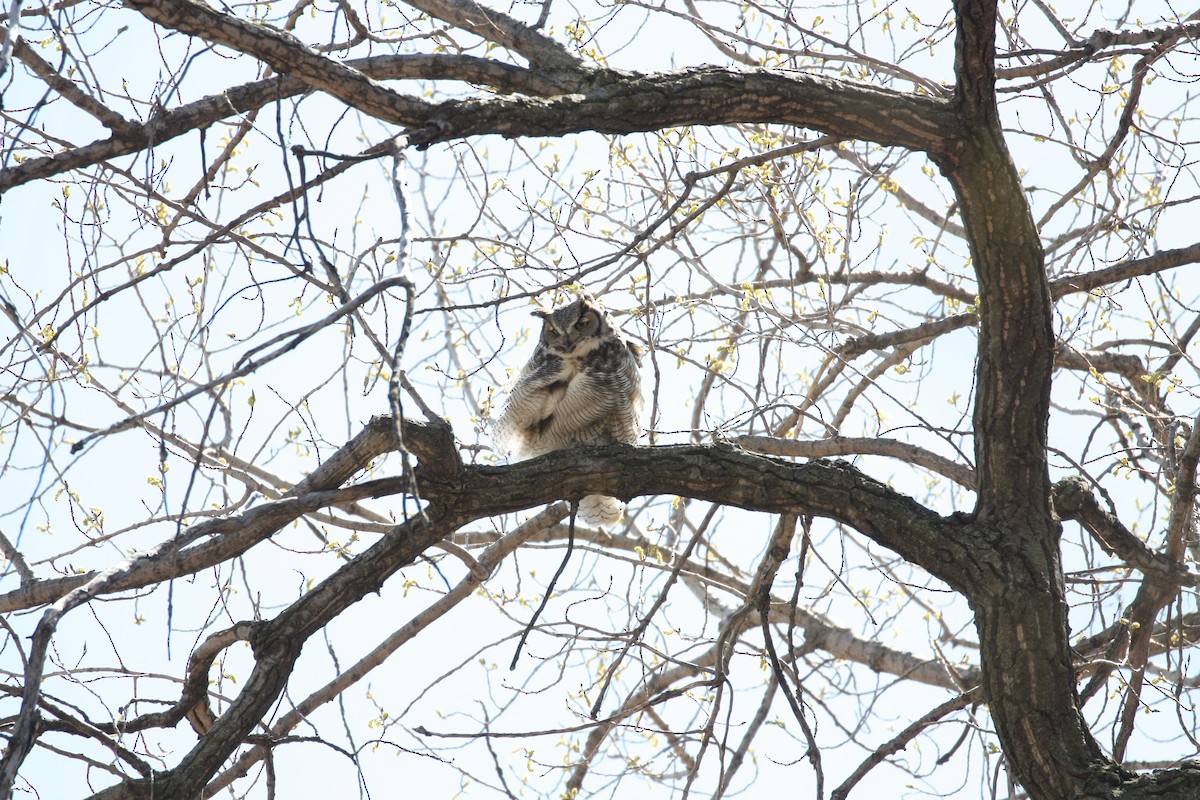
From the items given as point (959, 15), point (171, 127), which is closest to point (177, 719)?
point (171, 127)

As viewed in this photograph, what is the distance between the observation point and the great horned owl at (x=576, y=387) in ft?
14.3

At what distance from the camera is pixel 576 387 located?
4.32 m

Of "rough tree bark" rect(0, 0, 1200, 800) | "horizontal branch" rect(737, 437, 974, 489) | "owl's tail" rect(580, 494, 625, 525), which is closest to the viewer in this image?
"rough tree bark" rect(0, 0, 1200, 800)

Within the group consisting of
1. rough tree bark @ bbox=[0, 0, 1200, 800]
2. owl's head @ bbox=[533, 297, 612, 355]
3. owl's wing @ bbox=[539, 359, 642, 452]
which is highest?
owl's head @ bbox=[533, 297, 612, 355]

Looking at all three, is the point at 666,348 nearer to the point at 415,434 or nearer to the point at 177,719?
the point at 415,434

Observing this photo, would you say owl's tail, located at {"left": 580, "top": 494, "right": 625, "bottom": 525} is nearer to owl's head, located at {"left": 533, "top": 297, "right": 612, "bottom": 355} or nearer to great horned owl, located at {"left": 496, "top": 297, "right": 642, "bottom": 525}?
great horned owl, located at {"left": 496, "top": 297, "right": 642, "bottom": 525}

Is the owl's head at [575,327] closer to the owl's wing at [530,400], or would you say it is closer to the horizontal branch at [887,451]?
the owl's wing at [530,400]

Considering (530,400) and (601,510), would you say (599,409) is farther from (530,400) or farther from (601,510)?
(601,510)

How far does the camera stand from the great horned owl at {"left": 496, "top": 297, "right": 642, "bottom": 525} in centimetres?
436

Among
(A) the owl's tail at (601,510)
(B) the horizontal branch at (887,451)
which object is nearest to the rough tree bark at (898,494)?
(B) the horizontal branch at (887,451)

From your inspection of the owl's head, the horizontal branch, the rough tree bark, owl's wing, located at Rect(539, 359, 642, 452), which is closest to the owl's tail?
owl's wing, located at Rect(539, 359, 642, 452)

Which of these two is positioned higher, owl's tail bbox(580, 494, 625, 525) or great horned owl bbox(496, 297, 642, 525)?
great horned owl bbox(496, 297, 642, 525)

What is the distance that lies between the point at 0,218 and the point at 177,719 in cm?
143

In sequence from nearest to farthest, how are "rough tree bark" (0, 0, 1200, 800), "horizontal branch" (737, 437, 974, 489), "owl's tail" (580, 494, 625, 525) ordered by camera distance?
"rough tree bark" (0, 0, 1200, 800)
"horizontal branch" (737, 437, 974, 489)
"owl's tail" (580, 494, 625, 525)
